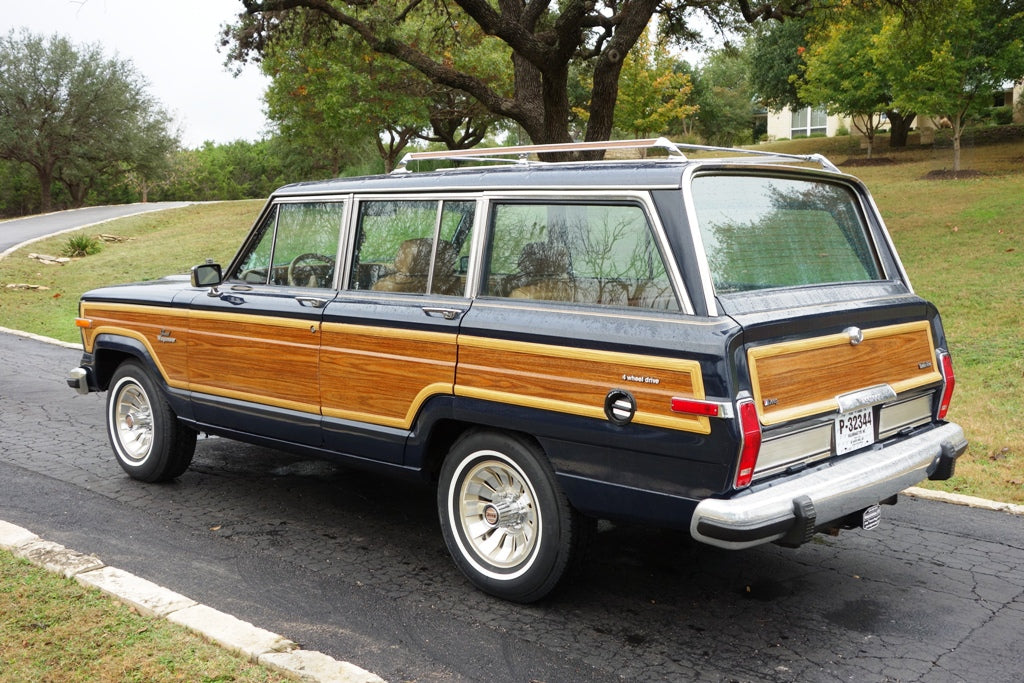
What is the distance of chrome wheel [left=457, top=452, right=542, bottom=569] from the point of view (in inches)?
170

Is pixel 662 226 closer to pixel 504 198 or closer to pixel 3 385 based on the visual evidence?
pixel 504 198

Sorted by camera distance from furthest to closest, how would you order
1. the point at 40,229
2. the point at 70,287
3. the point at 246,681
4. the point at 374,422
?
the point at 40,229 < the point at 70,287 < the point at 374,422 < the point at 246,681

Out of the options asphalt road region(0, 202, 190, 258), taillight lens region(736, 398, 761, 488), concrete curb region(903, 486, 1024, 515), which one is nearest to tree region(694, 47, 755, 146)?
asphalt road region(0, 202, 190, 258)

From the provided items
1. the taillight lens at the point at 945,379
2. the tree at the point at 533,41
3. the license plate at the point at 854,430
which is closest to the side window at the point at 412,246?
the license plate at the point at 854,430

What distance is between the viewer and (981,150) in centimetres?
3131

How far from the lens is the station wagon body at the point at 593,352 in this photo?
148 inches

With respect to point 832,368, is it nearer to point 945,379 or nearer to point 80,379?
point 945,379

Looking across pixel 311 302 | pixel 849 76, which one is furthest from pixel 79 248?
pixel 849 76

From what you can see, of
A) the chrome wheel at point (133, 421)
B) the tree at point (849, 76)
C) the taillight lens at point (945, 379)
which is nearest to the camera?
the taillight lens at point (945, 379)

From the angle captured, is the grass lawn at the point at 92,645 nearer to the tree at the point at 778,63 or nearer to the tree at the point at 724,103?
the tree at the point at 778,63

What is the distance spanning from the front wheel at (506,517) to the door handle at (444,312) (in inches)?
22.5

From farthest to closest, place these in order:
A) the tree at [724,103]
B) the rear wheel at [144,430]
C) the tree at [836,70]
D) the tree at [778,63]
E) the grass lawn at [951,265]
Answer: the tree at [724,103]
the tree at [778,63]
the tree at [836,70]
the grass lawn at [951,265]
the rear wheel at [144,430]

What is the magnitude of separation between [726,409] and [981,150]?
32.2 m

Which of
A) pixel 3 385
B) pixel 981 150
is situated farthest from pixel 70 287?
Answer: pixel 981 150
